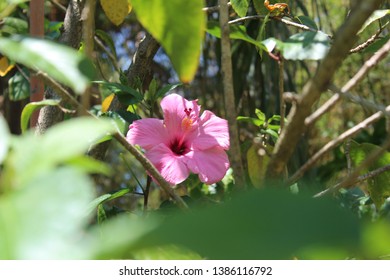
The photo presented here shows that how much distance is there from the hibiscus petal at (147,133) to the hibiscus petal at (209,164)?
0.04 meters

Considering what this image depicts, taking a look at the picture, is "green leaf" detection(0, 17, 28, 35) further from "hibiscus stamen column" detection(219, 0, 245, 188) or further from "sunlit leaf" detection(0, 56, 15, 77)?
"hibiscus stamen column" detection(219, 0, 245, 188)

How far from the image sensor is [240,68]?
88.3 inches

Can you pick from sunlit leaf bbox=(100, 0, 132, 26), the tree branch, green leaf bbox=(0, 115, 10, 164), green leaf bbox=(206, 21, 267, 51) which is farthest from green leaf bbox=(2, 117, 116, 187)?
sunlit leaf bbox=(100, 0, 132, 26)

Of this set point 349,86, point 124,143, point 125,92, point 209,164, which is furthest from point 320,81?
point 125,92

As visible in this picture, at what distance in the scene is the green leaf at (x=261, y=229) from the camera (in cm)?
19

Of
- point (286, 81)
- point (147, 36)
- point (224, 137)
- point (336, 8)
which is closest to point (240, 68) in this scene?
point (286, 81)

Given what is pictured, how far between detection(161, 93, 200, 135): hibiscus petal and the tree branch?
33 centimetres

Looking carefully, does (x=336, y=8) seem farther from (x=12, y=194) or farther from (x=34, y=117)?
(x=12, y=194)

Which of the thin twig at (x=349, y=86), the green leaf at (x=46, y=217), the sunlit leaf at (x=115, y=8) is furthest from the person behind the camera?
the sunlit leaf at (x=115, y=8)

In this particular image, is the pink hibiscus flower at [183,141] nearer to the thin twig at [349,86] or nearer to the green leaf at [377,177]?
the green leaf at [377,177]

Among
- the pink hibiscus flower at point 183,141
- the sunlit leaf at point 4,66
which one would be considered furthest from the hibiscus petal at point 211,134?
the sunlit leaf at point 4,66

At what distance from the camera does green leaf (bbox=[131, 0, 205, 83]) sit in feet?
0.91

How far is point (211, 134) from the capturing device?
0.64 metres

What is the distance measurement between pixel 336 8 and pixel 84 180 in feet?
12.8
